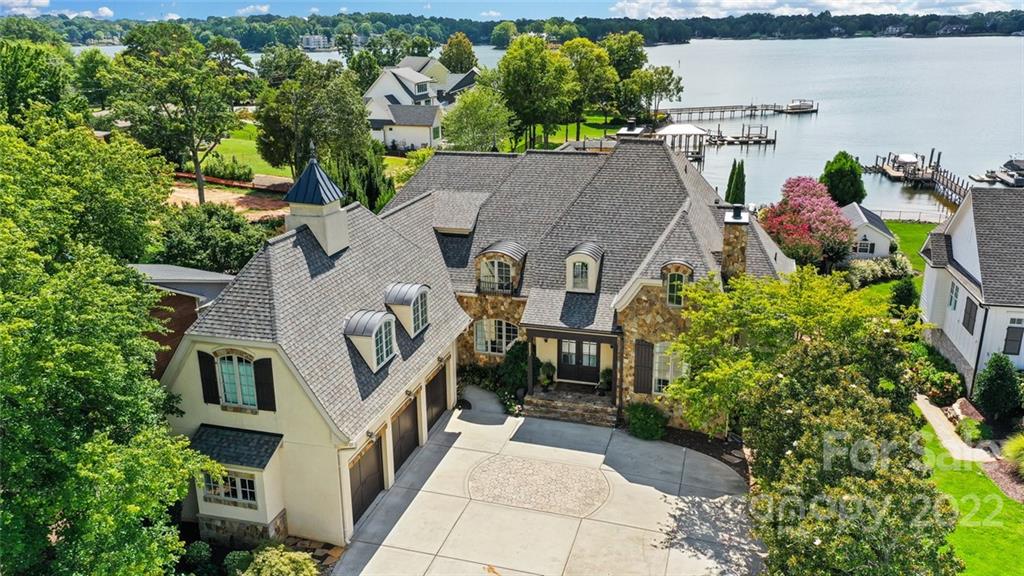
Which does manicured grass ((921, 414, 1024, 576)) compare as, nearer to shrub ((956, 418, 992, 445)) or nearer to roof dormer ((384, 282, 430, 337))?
shrub ((956, 418, 992, 445))

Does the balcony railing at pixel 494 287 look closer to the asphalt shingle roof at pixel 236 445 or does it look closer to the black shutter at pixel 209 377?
the asphalt shingle roof at pixel 236 445

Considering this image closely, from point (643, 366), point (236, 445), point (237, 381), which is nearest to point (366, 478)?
point (236, 445)

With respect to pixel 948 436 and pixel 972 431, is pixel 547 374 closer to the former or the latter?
pixel 948 436

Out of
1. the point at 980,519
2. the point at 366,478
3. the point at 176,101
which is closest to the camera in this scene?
the point at 980,519

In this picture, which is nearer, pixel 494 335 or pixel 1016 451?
pixel 1016 451

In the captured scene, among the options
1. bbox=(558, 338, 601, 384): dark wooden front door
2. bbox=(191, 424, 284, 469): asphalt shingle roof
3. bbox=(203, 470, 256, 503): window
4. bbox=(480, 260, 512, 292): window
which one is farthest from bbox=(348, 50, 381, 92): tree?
bbox=(203, 470, 256, 503): window

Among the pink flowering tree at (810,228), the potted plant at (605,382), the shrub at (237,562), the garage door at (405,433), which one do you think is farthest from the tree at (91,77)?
the shrub at (237,562)
